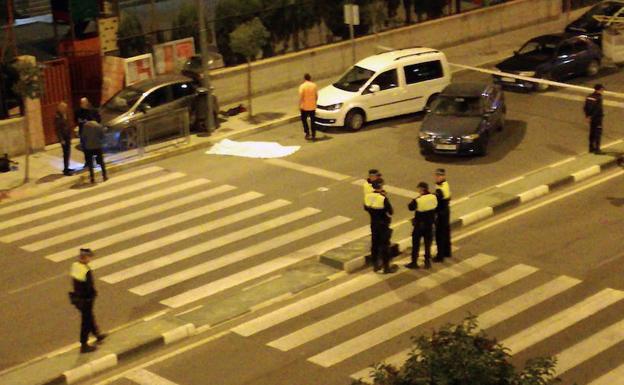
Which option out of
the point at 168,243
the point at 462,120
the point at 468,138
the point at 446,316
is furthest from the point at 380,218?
the point at 462,120

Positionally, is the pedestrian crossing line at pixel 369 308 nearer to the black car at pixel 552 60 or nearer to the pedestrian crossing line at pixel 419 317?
the pedestrian crossing line at pixel 419 317

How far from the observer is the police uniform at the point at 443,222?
1795 cm

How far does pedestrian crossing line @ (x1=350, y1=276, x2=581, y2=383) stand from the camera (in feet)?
52.1

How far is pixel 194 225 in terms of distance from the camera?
20.7m

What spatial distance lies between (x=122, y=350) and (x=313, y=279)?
3.68 metres

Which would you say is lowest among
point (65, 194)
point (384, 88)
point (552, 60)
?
point (65, 194)

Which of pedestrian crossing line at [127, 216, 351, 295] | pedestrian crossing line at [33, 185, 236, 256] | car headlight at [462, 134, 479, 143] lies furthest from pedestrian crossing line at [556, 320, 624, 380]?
pedestrian crossing line at [33, 185, 236, 256]

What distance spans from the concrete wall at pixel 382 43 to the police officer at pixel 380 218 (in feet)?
41.3

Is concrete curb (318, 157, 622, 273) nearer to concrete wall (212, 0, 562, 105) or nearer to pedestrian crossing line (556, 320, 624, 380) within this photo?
pedestrian crossing line (556, 320, 624, 380)

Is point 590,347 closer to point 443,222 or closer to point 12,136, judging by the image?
point 443,222

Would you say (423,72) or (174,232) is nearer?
(174,232)

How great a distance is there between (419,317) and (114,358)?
14.5 feet

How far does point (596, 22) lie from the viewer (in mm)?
34281

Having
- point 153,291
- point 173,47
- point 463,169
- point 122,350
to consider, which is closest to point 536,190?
point 463,169
